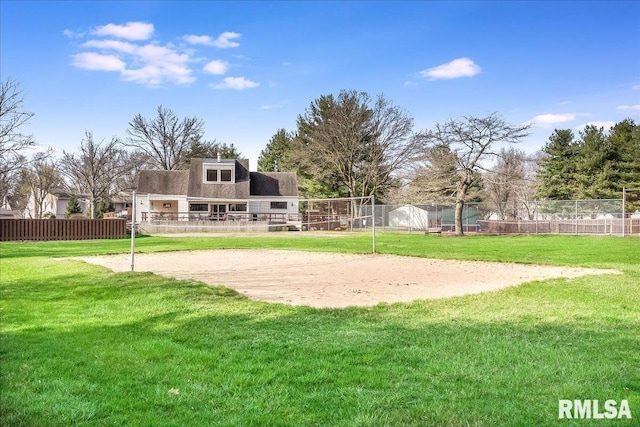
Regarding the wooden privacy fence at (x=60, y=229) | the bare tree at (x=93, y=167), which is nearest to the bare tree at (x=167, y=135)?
the bare tree at (x=93, y=167)

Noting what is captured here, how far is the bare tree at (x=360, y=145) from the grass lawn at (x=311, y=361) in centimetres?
3719

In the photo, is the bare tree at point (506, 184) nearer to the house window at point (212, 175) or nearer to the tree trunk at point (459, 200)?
the tree trunk at point (459, 200)

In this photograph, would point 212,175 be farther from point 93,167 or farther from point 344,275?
point 344,275

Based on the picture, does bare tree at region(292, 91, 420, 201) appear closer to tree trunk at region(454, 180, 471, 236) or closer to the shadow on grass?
tree trunk at region(454, 180, 471, 236)

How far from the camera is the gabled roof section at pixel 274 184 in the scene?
43781 millimetres

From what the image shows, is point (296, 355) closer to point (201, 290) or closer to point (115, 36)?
point (201, 290)

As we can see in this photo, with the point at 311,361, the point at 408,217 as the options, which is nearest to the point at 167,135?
the point at 408,217

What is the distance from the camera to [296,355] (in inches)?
175

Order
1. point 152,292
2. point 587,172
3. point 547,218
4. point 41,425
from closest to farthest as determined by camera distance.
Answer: point 41,425
point 152,292
point 547,218
point 587,172

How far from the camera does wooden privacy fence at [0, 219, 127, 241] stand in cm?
2650

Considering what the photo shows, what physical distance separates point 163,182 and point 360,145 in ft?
61.4

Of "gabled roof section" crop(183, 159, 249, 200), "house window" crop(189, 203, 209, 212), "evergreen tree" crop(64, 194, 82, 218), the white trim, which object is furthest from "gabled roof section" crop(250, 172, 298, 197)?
"evergreen tree" crop(64, 194, 82, 218)

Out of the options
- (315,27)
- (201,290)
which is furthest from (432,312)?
(315,27)

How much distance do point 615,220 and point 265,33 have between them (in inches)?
996
